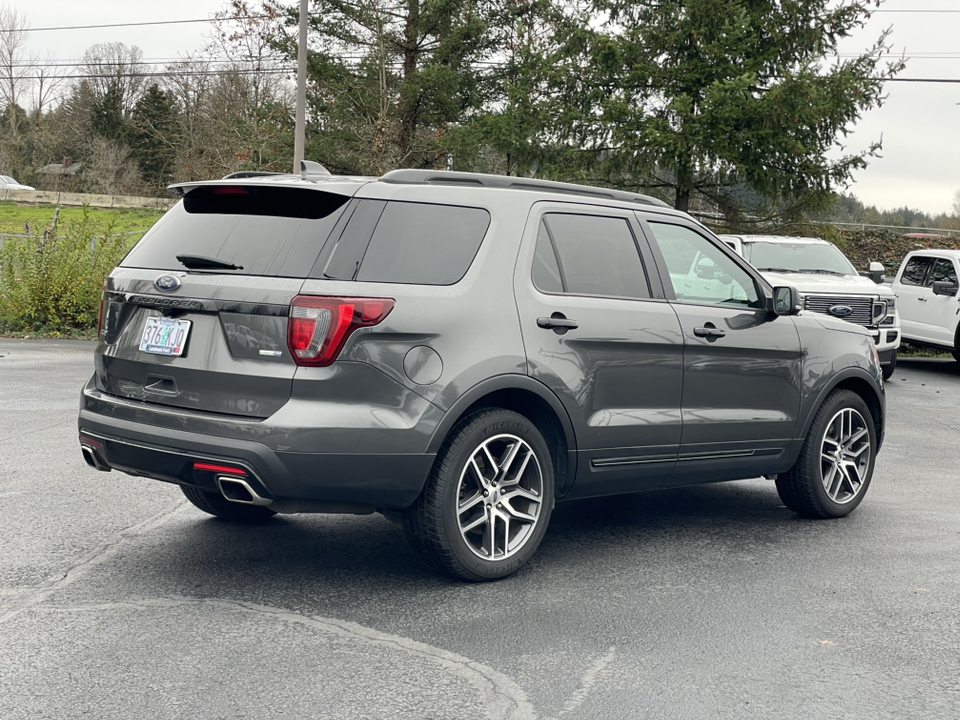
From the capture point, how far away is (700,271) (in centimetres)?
630

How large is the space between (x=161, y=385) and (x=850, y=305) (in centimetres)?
1155

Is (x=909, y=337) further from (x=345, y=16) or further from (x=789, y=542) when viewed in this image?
(x=345, y=16)

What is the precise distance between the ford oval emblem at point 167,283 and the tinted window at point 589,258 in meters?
1.65

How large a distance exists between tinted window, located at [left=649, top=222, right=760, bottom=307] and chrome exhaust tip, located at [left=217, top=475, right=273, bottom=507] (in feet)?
8.45

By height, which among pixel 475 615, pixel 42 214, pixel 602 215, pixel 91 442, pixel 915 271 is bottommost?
pixel 475 615

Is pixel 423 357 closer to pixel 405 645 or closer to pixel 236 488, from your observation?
pixel 236 488

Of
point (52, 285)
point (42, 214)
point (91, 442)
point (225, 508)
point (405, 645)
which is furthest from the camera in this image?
point (42, 214)

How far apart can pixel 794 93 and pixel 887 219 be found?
23.6 m

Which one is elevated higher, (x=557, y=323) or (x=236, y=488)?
(x=557, y=323)

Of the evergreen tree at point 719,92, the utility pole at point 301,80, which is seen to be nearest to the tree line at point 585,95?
the evergreen tree at point 719,92

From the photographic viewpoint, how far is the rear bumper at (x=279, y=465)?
458 cm

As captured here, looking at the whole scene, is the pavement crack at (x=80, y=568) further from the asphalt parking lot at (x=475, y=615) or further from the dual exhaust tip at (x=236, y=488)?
the dual exhaust tip at (x=236, y=488)

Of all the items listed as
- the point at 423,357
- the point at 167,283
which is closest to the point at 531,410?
the point at 423,357

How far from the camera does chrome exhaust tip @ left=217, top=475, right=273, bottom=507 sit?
15.2 feet
